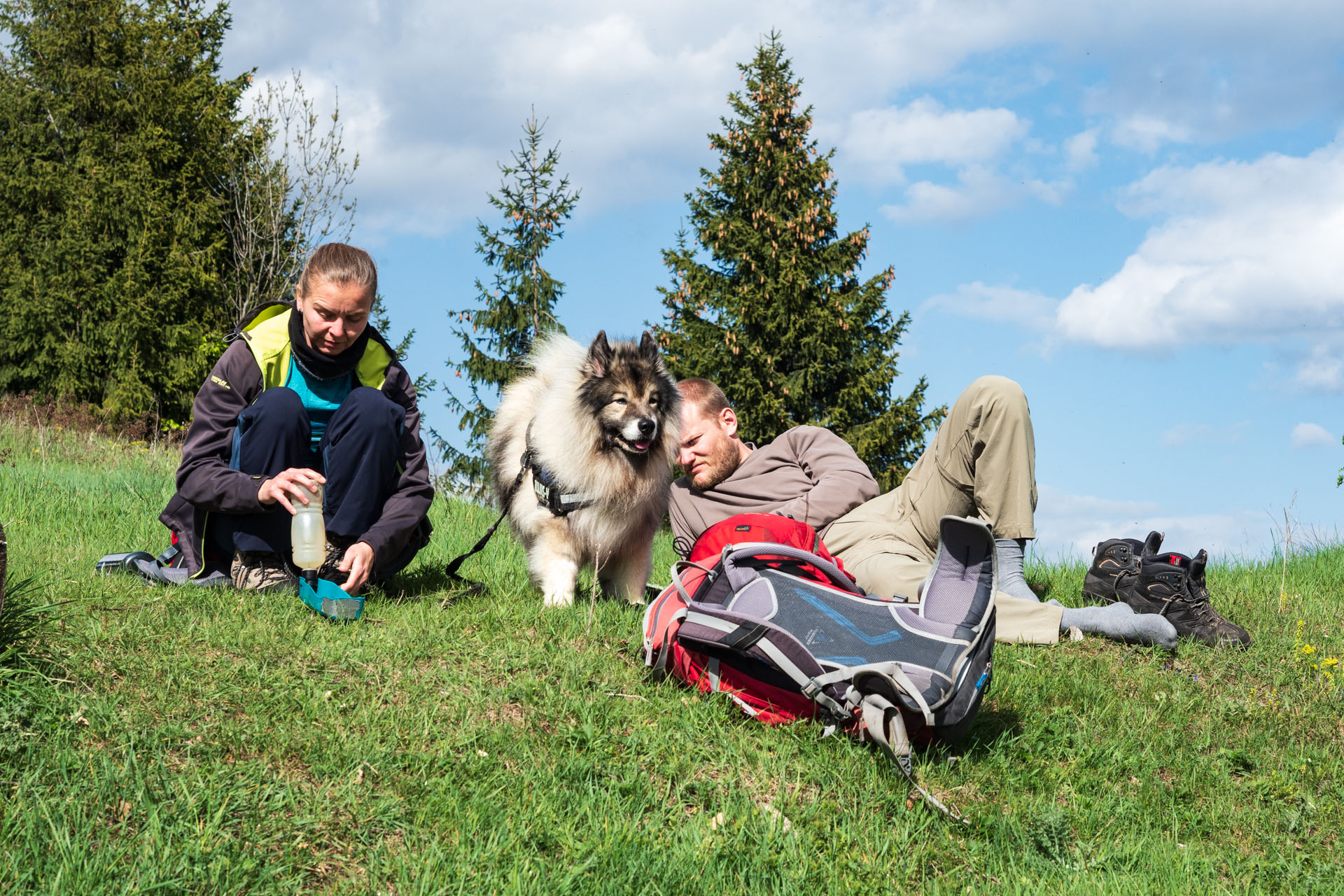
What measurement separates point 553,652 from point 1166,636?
3.10 meters

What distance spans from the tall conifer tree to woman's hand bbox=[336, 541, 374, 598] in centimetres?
1222

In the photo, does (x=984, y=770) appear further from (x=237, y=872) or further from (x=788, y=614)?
(x=237, y=872)

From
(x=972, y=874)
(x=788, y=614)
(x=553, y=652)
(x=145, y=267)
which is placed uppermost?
(x=145, y=267)

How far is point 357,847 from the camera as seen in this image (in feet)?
7.65

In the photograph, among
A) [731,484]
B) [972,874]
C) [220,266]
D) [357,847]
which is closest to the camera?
[357,847]

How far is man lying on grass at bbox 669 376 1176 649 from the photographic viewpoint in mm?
4621

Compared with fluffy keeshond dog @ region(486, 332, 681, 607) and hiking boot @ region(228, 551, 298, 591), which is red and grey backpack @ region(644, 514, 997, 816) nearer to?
fluffy keeshond dog @ region(486, 332, 681, 607)

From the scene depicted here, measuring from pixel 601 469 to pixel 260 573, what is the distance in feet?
5.41

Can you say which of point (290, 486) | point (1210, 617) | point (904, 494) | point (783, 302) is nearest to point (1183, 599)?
point (1210, 617)

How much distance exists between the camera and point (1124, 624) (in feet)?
15.1

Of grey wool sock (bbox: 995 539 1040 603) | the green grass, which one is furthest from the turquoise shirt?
grey wool sock (bbox: 995 539 1040 603)

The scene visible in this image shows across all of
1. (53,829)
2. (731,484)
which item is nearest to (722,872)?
(53,829)

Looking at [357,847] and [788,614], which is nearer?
[357,847]

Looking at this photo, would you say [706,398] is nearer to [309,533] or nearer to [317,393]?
[317,393]
